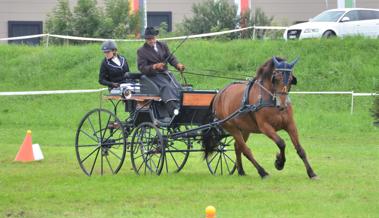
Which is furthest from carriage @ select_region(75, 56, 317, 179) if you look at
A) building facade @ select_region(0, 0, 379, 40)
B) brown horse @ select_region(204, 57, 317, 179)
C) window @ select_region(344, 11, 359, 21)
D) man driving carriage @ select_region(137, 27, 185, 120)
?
building facade @ select_region(0, 0, 379, 40)

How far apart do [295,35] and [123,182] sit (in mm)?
19134

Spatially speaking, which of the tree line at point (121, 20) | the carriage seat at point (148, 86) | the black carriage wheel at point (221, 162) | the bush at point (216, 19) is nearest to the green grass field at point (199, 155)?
the black carriage wheel at point (221, 162)

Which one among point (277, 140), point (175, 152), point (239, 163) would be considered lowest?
point (239, 163)

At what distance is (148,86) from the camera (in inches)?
560

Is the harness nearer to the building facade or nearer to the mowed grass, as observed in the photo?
the mowed grass

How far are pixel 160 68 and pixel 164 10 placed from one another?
26288 millimetres

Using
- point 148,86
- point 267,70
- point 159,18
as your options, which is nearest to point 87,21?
point 159,18

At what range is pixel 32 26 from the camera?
39281mm

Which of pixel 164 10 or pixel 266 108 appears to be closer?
pixel 266 108

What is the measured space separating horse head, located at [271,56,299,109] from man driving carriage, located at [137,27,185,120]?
159 centimetres

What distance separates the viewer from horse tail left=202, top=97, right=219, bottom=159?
14070mm

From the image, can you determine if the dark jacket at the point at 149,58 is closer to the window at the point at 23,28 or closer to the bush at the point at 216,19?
the bush at the point at 216,19

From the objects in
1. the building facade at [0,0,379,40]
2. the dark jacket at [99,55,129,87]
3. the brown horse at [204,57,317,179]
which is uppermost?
the building facade at [0,0,379,40]

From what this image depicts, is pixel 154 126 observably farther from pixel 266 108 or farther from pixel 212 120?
pixel 266 108
